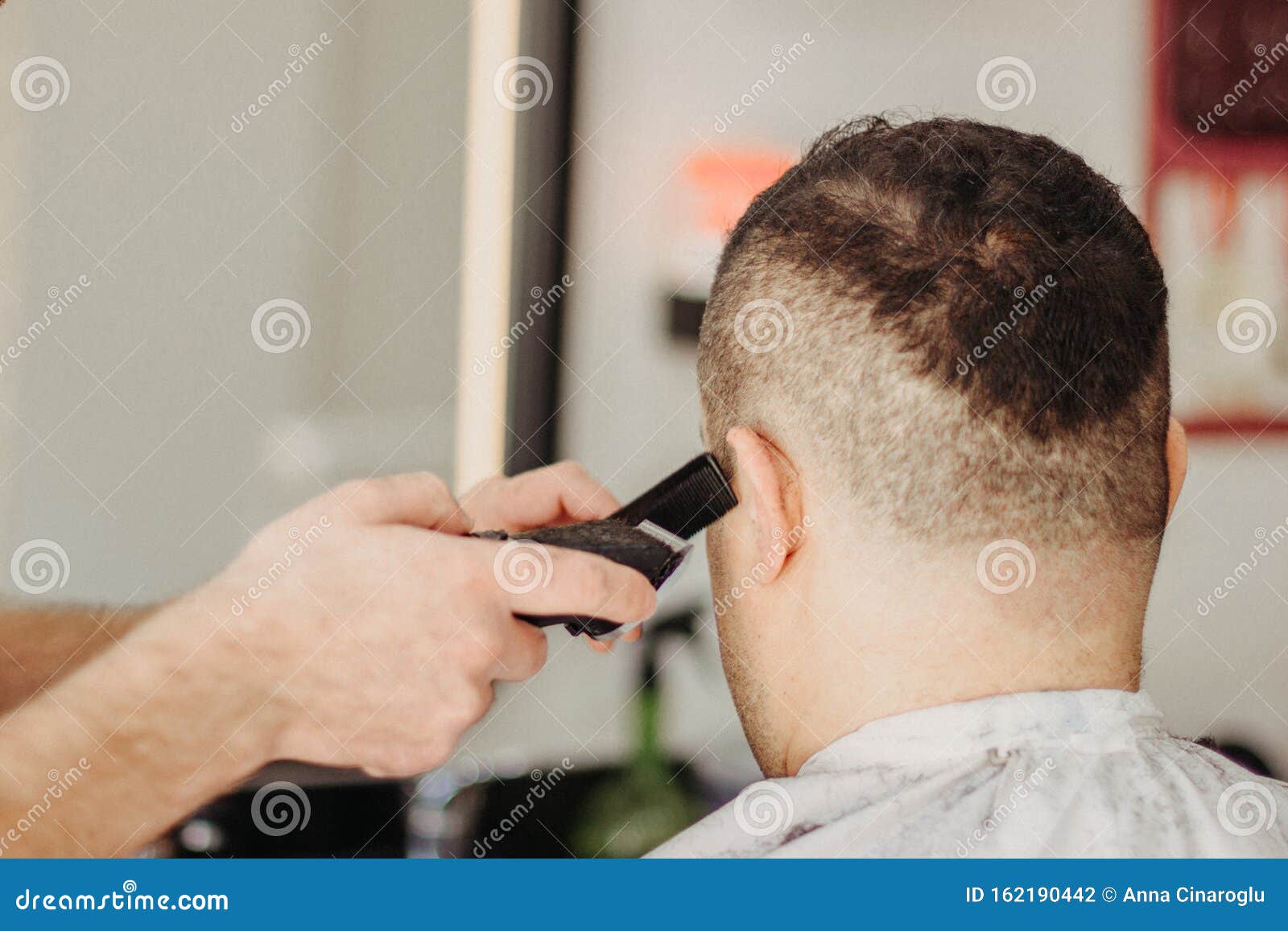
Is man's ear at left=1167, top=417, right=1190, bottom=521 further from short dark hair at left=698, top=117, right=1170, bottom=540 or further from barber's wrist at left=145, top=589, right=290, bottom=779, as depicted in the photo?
barber's wrist at left=145, top=589, right=290, bottom=779

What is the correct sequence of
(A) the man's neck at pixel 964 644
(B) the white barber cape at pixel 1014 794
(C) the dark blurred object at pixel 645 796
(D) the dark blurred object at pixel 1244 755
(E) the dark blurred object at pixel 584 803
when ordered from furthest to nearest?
(D) the dark blurred object at pixel 1244 755 < (C) the dark blurred object at pixel 645 796 < (E) the dark blurred object at pixel 584 803 < (A) the man's neck at pixel 964 644 < (B) the white barber cape at pixel 1014 794

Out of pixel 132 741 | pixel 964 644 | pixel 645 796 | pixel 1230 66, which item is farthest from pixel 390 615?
pixel 1230 66

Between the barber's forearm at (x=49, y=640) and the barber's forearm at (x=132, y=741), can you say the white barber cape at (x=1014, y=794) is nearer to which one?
the barber's forearm at (x=132, y=741)

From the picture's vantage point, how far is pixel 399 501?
46.5 inches

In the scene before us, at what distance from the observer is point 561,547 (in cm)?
108

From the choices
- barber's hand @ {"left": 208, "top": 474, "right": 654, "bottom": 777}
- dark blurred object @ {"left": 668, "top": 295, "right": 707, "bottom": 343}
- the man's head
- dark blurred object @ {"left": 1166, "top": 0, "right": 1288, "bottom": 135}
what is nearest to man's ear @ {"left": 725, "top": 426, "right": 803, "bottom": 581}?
the man's head

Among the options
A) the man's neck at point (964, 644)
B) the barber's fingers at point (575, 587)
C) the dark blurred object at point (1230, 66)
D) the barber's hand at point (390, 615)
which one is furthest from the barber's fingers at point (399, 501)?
the dark blurred object at point (1230, 66)

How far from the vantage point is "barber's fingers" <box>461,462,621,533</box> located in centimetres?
141

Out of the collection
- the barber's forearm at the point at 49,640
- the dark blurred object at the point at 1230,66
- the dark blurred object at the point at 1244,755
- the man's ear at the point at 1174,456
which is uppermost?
the dark blurred object at the point at 1230,66

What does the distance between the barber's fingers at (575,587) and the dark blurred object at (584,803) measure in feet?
2.78

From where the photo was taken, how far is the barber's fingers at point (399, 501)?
3.88 feet

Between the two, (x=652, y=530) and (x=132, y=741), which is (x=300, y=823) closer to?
(x=132, y=741)
